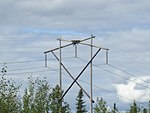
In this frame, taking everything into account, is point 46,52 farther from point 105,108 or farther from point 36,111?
point 105,108

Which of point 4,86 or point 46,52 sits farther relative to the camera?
point 46,52

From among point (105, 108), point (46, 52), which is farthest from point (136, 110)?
point (46, 52)

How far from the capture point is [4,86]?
5291 centimetres

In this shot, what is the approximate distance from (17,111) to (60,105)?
7604 millimetres

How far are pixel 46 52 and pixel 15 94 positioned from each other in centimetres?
1126

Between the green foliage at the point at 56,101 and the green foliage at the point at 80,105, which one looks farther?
the green foliage at the point at 80,105

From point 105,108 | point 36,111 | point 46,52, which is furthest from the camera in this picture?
point 105,108

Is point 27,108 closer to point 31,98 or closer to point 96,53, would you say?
point 31,98

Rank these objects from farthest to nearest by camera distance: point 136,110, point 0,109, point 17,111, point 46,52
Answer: point 136,110 → point 46,52 → point 17,111 → point 0,109

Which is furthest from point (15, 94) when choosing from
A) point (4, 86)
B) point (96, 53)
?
point (96, 53)

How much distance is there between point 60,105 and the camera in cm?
6194

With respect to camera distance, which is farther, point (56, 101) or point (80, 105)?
point (80, 105)

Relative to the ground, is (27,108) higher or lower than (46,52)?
lower

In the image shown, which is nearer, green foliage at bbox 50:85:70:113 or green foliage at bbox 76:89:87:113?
green foliage at bbox 50:85:70:113
